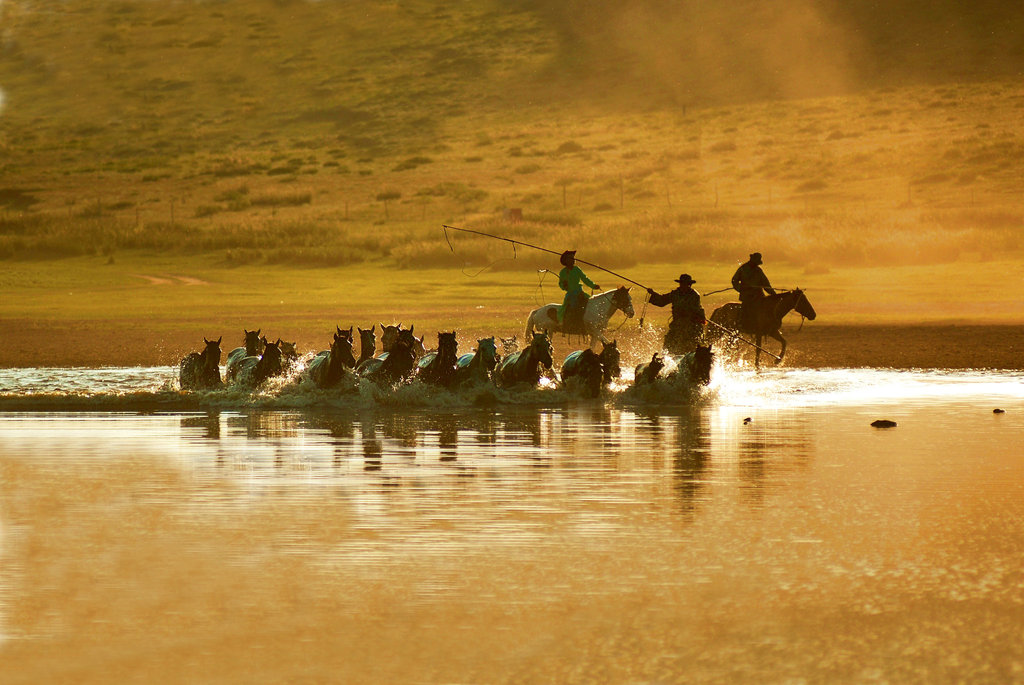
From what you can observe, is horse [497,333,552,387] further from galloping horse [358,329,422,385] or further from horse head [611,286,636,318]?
horse head [611,286,636,318]

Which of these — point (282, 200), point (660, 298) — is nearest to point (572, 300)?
point (660, 298)

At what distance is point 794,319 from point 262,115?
96.5 metres

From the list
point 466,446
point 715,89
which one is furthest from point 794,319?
point 715,89

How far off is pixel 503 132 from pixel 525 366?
94.6 meters

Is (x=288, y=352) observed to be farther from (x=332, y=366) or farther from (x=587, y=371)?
(x=587, y=371)

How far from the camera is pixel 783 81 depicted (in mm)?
125562

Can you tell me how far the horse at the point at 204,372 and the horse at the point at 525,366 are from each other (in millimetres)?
3535

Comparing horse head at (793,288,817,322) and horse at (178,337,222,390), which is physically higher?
horse head at (793,288,817,322)

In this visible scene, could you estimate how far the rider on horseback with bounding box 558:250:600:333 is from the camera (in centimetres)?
2380

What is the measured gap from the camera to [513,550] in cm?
912

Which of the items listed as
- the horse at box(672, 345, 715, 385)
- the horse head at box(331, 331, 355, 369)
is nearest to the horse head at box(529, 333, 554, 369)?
the horse at box(672, 345, 715, 385)

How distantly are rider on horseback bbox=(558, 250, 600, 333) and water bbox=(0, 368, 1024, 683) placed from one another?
7157mm

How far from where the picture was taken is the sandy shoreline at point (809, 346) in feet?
84.1

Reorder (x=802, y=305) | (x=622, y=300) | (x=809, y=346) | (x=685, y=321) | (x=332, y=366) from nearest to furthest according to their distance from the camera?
(x=332, y=366)
(x=685, y=321)
(x=622, y=300)
(x=802, y=305)
(x=809, y=346)
